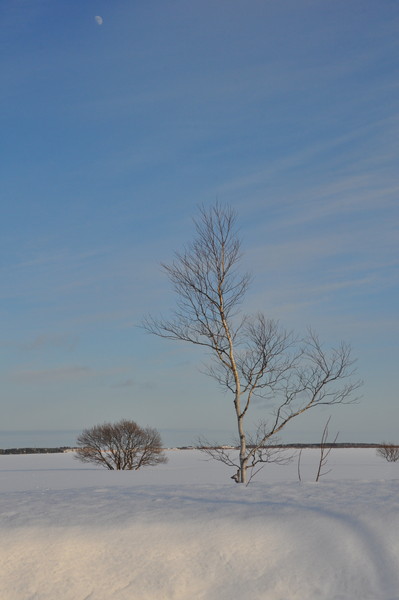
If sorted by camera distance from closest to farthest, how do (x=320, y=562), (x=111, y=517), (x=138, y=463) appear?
(x=320, y=562) → (x=111, y=517) → (x=138, y=463)

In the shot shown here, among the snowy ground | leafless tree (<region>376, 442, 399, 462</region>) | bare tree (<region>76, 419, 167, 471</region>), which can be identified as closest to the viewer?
the snowy ground

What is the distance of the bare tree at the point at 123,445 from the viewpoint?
125 ft

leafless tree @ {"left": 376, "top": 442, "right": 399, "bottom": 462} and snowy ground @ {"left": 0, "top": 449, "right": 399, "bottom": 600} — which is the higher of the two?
leafless tree @ {"left": 376, "top": 442, "right": 399, "bottom": 462}

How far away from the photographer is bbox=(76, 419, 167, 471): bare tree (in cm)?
3803

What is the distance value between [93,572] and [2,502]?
2.63 m

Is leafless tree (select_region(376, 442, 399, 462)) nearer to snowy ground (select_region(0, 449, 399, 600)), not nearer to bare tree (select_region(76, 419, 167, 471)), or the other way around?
bare tree (select_region(76, 419, 167, 471))

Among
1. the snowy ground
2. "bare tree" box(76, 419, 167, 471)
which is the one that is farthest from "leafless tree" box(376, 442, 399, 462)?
the snowy ground

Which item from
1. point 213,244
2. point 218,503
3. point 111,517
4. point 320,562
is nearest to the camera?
point 320,562

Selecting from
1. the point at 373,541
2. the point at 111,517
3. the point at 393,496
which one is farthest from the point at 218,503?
the point at 393,496

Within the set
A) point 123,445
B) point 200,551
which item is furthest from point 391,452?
point 200,551

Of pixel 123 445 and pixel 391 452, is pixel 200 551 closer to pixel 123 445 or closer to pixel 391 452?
pixel 123 445

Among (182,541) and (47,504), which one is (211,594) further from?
(47,504)

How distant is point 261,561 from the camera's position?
19.8 feet

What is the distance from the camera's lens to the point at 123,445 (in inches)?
1502
